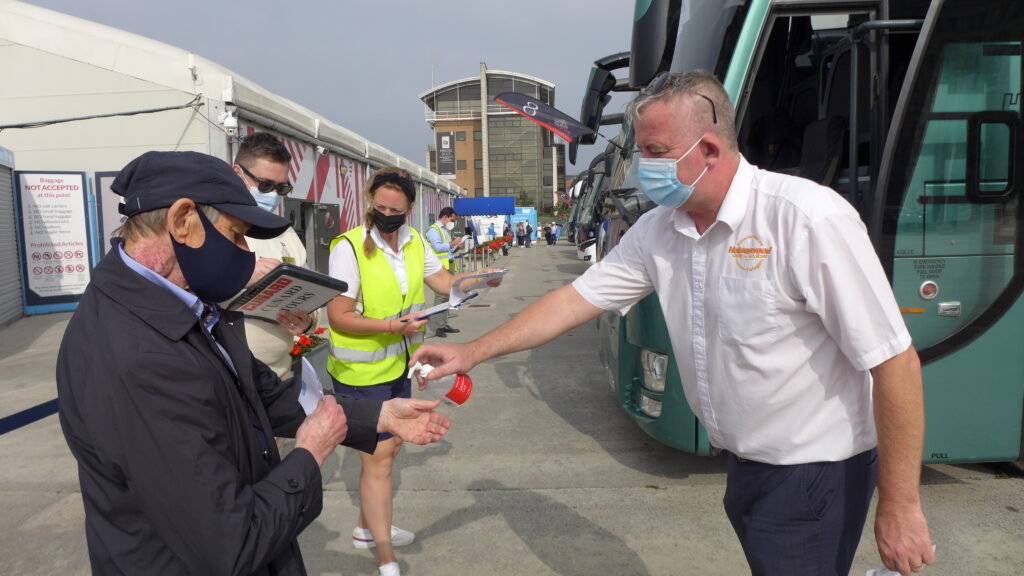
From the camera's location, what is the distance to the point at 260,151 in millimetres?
3432

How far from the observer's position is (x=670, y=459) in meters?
4.86

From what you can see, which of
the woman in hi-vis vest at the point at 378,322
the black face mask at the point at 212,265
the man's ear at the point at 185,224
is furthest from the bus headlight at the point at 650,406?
the man's ear at the point at 185,224

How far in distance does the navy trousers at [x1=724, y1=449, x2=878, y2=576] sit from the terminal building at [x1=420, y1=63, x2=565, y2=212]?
2847 inches

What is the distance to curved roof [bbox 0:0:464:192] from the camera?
10553mm

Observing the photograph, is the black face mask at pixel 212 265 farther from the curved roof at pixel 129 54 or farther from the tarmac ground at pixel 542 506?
the curved roof at pixel 129 54

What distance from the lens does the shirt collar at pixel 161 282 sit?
1478mm

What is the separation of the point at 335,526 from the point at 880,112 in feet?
12.8

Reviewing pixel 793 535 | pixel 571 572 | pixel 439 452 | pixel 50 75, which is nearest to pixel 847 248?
pixel 793 535

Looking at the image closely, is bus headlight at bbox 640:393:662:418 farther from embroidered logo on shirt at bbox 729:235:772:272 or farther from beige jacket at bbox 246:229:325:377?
embroidered logo on shirt at bbox 729:235:772:272

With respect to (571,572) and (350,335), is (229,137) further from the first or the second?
(571,572)

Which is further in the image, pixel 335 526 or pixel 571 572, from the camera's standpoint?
pixel 335 526

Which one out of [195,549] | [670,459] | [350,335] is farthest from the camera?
[670,459]

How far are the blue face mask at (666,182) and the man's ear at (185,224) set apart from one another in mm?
1277

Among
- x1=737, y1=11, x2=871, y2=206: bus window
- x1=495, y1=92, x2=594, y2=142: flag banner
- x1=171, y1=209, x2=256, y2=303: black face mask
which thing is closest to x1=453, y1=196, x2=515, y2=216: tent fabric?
x1=495, y1=92, x2=594, y2=142: flag banner
